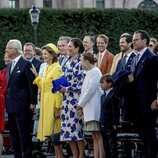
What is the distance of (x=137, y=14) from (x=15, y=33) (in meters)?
8.17

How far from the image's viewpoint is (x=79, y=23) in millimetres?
41875

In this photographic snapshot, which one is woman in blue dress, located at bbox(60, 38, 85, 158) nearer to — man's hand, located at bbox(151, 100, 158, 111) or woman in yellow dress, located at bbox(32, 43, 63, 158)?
woman in yellow dress, located at bbox(32, 43, 63, 158)

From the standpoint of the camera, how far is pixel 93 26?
137 ft

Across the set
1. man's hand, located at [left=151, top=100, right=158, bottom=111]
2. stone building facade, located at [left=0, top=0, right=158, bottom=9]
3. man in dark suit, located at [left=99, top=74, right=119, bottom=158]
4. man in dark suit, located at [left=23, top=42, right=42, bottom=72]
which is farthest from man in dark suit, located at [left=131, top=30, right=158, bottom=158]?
stone building facade, located at [left=0, top=0, right=158, bottom=9]

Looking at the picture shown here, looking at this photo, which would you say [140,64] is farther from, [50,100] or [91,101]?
[50,100]

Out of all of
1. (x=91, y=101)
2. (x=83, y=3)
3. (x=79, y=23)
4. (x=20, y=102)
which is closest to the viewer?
(x=91, y=101)

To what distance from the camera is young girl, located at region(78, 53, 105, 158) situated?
1332 centimetres

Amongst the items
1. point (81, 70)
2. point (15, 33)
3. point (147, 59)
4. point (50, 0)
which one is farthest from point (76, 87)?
point (50, 0)

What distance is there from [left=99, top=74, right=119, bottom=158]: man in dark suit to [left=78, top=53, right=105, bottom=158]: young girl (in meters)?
0.18

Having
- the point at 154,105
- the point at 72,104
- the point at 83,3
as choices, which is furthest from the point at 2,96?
the point at 83,3

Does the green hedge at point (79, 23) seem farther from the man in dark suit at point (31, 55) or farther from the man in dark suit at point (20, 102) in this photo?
the man in dark suit at point (20, 102)

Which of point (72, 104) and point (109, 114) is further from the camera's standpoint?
point (72, 104)

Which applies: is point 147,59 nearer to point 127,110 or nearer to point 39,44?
point 127,110

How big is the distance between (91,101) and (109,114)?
55 cm
